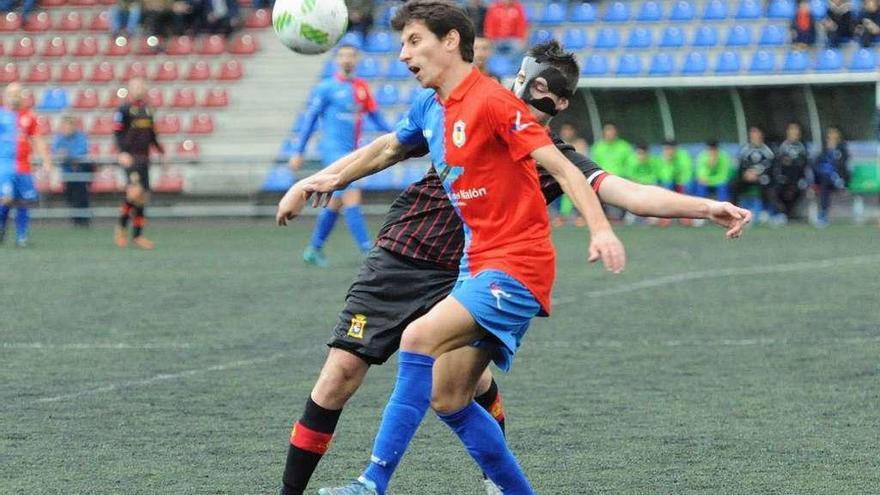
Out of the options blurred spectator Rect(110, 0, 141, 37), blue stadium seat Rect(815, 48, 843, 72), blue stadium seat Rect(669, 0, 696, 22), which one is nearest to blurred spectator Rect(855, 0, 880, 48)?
blue stadium seat Rect(815, 48, 843, 72)

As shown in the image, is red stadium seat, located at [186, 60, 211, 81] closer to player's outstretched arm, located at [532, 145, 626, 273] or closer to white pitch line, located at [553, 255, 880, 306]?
white pitch line, located at [553, 255, 880, 306]

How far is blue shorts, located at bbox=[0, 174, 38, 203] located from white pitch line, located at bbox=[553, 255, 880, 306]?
29.2 feet

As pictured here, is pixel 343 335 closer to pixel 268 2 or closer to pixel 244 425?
pixel 244 425

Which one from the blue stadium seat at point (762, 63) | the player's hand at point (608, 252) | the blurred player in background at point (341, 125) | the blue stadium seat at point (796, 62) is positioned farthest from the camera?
the blue stadium seat at point (762, 63)

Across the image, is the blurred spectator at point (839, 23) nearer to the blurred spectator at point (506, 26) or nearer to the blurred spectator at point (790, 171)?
the blurred spectator at point (790, 171)

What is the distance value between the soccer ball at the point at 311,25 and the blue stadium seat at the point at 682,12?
20.1 metres

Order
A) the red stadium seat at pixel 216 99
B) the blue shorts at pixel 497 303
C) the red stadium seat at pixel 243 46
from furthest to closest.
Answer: the red stadium seat at pixel 243 46 → the red stadium seat at pixel 216 99 → the blue shorts at pixel 497 303

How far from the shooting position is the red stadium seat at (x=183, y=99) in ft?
90.6

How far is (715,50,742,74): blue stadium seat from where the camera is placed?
24734mm

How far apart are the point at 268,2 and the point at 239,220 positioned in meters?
6.23

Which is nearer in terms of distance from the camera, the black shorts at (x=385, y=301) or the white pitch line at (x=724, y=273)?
the black shorts at (x=385, y=301)

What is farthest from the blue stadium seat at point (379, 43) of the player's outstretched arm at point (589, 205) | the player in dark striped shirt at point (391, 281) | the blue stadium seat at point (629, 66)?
the player's outstretched arm at point (589, 205)

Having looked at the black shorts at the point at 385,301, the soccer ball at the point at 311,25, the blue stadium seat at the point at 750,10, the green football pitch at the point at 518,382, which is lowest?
A: the blue stadium seat at the point at 750,10

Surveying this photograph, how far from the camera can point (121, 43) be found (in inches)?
1135
